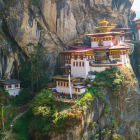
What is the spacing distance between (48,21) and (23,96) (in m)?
13.8

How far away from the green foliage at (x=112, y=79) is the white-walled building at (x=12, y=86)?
12.7 metres

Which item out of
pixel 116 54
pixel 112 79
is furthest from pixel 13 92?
pixel 116 54

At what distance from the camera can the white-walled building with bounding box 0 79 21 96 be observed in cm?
3394

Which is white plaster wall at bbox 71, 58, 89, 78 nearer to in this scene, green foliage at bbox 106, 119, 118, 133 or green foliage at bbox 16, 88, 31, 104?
green foliage at bbox 16, 88, 31, 104

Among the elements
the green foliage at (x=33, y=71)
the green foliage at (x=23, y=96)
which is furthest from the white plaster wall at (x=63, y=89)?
the green foliage at (x=23, y=96)

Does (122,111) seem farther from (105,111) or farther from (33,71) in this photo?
(33,71)

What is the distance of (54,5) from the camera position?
3900 cm

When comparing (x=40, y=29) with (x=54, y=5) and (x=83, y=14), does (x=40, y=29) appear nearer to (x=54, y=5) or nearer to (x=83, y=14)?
(x=54, y=5)

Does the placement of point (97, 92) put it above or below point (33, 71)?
below

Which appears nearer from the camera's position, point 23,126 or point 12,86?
point 23,126

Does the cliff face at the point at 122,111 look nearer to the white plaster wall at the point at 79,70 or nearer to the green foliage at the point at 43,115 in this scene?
the white plaster wall at the point at 79,70

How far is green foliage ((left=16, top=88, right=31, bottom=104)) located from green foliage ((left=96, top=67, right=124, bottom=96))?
10932 mm

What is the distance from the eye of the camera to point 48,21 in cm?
3897

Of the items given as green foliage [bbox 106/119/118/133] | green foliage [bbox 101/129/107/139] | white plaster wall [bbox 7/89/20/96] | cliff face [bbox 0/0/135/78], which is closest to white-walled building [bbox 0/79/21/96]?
white plaster wall [bbox 7/89/20/96]
